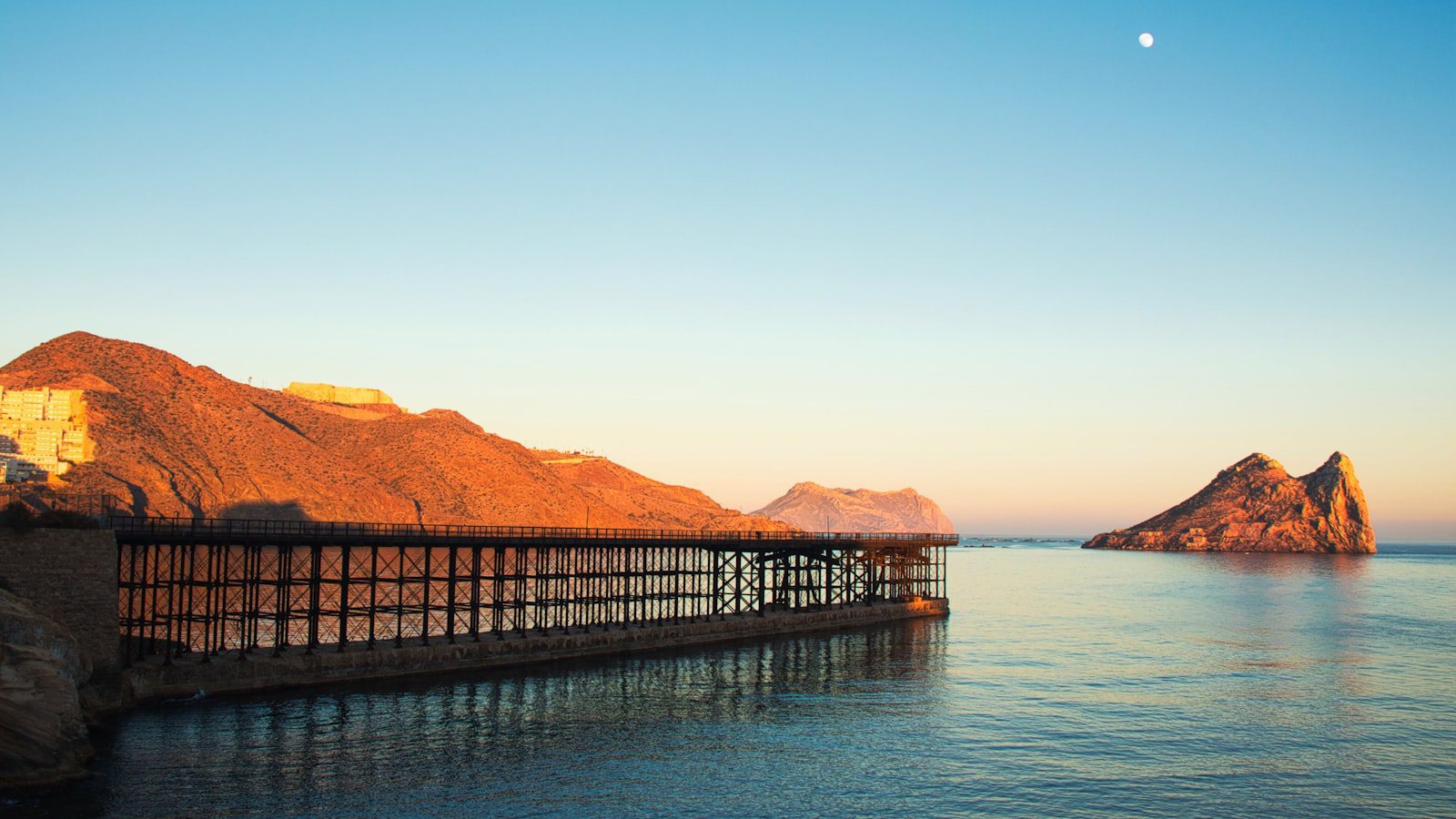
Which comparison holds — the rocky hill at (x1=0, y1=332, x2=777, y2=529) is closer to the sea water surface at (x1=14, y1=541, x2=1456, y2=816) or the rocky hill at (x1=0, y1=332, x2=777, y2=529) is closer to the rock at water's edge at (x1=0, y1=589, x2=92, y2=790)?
the sea water surface at (x1=14, y1=541, x2=1456, y2=816)

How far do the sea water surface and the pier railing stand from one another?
5.62m

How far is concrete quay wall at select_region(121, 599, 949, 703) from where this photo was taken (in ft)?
163

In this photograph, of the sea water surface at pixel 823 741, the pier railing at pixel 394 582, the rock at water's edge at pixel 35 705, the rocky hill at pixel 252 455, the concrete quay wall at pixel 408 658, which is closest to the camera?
the rock at water's edge at pixel 35 705

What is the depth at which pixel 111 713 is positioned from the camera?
150 ft

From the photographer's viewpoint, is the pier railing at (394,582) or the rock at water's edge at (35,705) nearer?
the rock at water's edge at (35,705)

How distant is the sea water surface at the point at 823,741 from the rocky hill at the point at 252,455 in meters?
64.3

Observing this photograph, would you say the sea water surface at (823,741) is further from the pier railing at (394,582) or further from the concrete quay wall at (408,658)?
the pier railing at (394,582)

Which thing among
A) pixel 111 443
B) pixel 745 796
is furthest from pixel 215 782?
pixel 111 443

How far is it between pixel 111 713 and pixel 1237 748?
164 ft

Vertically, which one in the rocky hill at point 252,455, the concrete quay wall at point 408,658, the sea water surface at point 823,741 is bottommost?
the sea water surface at point 823,741

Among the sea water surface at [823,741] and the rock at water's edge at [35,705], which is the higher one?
the rock at water's edge at [35,705]

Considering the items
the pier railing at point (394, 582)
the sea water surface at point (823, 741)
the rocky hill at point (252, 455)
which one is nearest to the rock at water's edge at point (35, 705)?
the sea water surface at point (823, 741)

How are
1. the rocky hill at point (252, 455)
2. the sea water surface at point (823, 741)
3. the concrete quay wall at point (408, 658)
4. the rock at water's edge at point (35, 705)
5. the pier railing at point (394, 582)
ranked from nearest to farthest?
the rock at water's edge at point (35, 705), the sea water surface at point (823, 741), the concrete quay wall at point (408, 658), the pier railing at point (394, 582), the rocky hill at point (252, 455)

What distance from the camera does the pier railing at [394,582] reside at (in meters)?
54.0
